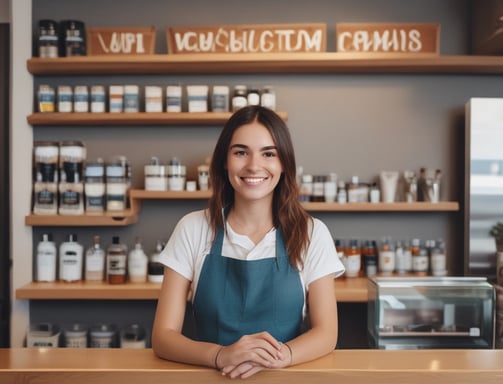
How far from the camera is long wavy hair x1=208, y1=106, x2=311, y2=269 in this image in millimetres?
1514

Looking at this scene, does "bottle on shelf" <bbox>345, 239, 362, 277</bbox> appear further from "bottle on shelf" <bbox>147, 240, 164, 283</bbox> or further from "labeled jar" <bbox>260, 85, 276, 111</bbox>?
"bottle on shelf" <bbox>147, 240, 164, 283</bbox>

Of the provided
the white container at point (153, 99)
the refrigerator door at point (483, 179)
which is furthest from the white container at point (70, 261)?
the refrigerator door at point (483, 179)

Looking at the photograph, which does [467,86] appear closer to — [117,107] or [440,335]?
[440,335]

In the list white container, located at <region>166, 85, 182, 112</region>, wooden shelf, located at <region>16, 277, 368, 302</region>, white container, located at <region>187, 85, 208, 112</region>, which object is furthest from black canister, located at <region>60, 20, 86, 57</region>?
wooden shelf, located at <region>16, 277, 368, 302</region>

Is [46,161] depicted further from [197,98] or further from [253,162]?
[253,162]

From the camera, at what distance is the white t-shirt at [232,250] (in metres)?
1.51

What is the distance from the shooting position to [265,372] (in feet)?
3.90

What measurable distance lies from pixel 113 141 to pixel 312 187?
1.21 meters

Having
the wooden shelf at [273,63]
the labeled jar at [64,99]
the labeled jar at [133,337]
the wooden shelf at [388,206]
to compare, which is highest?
the wooden shelf at [273,63]

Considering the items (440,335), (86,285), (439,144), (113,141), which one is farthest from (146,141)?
(440,335)

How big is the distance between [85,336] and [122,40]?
167 centimetres

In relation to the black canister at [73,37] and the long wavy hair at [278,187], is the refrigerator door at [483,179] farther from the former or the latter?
the black canister at [73,37]

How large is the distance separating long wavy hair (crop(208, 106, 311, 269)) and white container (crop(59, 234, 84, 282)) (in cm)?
182

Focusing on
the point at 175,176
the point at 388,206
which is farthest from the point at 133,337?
the point at 388,206
